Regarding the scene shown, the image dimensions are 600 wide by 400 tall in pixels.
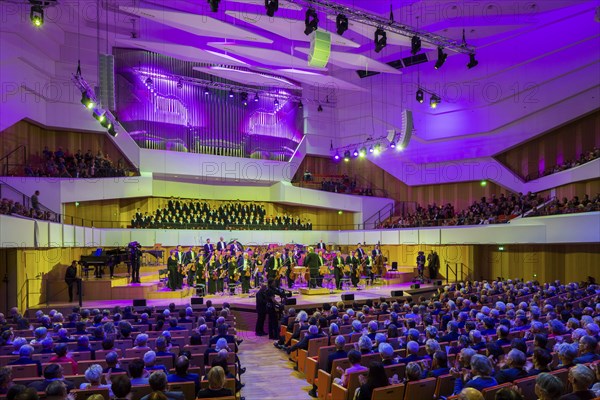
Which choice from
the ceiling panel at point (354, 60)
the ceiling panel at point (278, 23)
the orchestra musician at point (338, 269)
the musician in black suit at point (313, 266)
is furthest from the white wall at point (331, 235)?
the ceiling panel at point (278, 23)

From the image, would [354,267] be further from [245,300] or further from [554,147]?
[554,147]

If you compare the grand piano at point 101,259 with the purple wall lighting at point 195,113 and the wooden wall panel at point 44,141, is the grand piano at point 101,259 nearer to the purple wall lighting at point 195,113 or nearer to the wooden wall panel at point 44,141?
the wooden wall panel at point 44,141

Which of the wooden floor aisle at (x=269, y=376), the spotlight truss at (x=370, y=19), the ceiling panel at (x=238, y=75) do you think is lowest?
the wooden floor aisle at (x=269, y=376)

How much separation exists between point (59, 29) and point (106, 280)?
41.1 feet

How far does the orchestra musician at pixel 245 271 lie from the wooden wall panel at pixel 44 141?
1037 cm

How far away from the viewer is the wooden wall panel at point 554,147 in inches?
822

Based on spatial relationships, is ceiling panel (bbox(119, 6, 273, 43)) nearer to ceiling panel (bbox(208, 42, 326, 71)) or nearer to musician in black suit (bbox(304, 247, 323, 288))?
ceiling panel (bbox(208, 42, 326, 71))

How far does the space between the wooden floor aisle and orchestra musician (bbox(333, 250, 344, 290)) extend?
249 inches

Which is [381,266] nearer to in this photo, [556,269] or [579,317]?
[556,269]

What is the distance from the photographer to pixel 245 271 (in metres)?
15.8

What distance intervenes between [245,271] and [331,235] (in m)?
11.8

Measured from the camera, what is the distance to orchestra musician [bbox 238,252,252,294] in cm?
1580

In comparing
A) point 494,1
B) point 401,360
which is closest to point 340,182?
point 494,1

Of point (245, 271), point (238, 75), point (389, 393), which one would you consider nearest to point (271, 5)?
point (245, 271)
